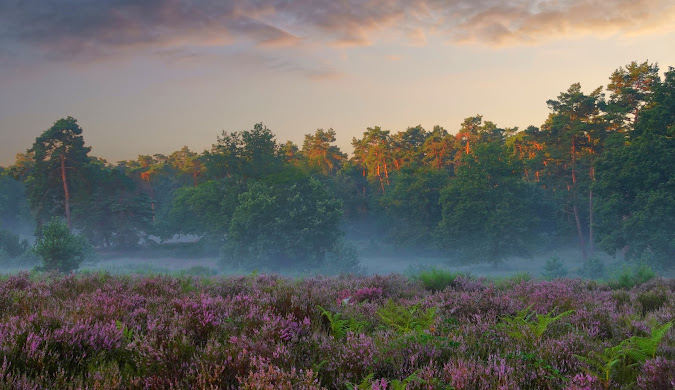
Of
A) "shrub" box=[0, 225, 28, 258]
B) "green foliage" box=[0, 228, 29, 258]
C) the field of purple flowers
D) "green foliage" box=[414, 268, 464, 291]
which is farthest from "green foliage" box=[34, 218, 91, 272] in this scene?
"green foliage" box=[0, 228, 29, 258]

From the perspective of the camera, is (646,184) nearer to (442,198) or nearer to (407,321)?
(442,198)

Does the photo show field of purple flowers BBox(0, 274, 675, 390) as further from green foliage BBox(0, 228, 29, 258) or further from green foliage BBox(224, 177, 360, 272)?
green foliage BBox(0, 228, 29, 258)

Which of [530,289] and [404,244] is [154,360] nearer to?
[530,289]

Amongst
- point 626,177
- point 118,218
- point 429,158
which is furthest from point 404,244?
point 118,218

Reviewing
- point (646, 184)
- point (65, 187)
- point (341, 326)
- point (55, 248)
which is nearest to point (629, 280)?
point (341, 326)

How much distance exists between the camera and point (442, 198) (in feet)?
185

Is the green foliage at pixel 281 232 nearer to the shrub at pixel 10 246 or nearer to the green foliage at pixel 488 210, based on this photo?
the green foliage at pixel 488 210

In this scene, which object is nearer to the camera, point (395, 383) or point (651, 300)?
point (395, 383)

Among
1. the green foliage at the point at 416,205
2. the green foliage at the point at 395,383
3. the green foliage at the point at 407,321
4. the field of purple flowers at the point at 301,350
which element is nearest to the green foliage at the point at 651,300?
the field of purple flowers at the point at 301,350

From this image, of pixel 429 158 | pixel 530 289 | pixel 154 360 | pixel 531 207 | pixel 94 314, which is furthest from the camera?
pixel 429 158

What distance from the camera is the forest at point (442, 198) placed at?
1528 inches

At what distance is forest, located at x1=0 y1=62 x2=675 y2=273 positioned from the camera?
3881 centimetres

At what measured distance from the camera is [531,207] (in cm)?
5884

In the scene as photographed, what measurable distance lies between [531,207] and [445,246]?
14.1 m
